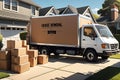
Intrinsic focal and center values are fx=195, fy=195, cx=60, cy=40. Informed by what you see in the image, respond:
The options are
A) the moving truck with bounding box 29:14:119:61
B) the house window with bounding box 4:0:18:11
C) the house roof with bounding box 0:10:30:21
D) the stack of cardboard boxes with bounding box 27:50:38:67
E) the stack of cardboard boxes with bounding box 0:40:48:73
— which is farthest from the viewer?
the house window with bounding box 4:0:18:11

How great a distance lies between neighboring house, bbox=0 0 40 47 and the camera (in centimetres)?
2339

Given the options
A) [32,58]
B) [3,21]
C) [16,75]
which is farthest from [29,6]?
[16,75]

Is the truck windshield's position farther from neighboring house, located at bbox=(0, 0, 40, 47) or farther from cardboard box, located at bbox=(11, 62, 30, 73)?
neighboring house, located at bbox=(0, 0, 40, 47)

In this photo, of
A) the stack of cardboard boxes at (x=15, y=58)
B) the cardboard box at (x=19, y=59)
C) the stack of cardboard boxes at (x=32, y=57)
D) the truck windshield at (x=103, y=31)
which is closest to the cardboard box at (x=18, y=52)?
the stack of cardboard boxes at (x=15, y=58)

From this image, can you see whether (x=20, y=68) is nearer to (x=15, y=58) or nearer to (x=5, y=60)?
(x=15, y=58)

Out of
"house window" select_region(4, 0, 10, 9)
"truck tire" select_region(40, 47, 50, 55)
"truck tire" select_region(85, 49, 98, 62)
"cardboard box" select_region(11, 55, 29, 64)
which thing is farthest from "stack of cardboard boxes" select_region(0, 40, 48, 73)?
"house window" select_region(4, 0, 10, 9)

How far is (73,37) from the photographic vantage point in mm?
13852

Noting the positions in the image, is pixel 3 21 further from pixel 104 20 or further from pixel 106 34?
pixel 104 20

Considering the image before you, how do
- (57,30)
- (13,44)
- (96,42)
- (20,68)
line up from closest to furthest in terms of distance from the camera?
1. (20,68)
2. (13,44)
3. (96,42)
4. (57,30)

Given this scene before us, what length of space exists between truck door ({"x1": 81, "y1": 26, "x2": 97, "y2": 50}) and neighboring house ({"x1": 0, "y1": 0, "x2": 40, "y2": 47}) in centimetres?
1217

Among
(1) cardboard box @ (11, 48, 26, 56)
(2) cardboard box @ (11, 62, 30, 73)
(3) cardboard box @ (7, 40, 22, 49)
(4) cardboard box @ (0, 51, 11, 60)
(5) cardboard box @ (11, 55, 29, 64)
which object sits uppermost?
(3) cardboard box @ (7, 40, 22, 49)

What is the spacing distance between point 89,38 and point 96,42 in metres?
0.60

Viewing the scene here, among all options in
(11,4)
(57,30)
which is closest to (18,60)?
(57,30)

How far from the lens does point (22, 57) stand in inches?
380
